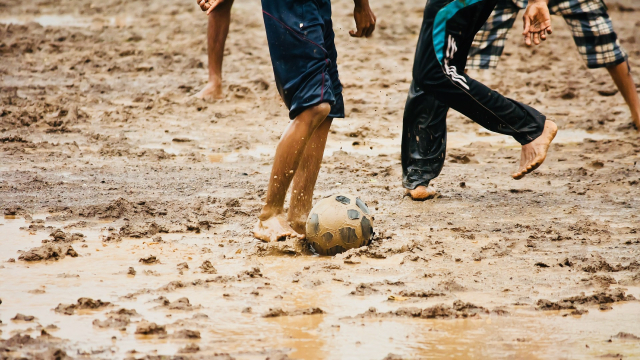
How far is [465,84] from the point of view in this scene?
445cm

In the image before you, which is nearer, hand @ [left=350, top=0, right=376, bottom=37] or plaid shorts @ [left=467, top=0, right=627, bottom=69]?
hand @ [left=350, top=0, right=376, bottom=37]

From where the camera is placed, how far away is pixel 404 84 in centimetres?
849

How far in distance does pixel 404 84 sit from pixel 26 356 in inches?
252

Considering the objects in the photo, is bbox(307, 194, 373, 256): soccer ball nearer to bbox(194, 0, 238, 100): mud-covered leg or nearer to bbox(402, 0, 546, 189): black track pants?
bbox(402, 0, 546, 189): black track pants

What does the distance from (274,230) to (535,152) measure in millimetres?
1568

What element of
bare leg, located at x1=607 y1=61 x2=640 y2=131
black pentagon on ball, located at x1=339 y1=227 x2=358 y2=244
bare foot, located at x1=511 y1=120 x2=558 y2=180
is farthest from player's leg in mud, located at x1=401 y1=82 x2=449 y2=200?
bare leg, located at x1=607 y1=61 x2=640 y2=131

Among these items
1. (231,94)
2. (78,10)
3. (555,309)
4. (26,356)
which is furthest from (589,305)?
(78,10)

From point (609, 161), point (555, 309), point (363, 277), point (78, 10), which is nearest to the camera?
point (555, 309)

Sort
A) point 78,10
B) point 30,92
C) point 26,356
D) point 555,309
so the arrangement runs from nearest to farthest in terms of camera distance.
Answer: point 26,356 → point 555,309 → point 30,92 → point 78,10

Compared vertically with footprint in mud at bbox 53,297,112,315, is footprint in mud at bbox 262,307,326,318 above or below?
below

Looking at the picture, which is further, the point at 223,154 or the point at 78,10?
the point at 78,10

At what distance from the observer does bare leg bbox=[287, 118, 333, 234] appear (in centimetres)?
404

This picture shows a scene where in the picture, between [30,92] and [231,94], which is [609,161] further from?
[30,92]

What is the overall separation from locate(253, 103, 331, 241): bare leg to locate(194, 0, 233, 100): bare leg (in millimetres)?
3514
